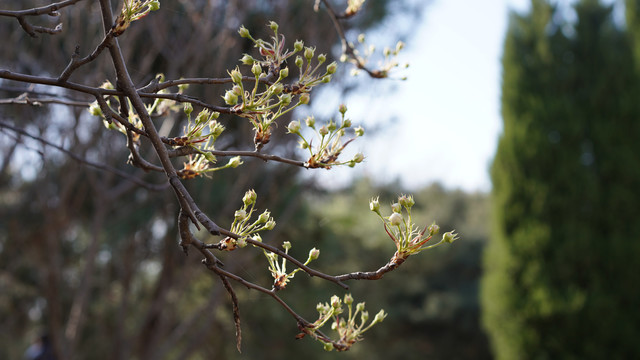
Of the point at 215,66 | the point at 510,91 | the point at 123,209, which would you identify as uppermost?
the point at 510,91

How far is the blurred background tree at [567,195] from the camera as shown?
22.5 feet

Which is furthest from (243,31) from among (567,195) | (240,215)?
(567,195)

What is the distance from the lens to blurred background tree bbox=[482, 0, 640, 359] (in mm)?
6852

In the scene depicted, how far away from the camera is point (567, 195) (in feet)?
23.9

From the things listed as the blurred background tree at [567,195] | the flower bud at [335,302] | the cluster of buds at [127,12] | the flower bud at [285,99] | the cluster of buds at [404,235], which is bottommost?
the flower bud at [335,302]

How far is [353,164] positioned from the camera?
0.90 m

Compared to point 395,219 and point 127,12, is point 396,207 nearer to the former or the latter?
point 395,219

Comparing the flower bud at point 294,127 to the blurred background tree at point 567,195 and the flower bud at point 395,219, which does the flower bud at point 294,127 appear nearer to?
the flower bud at point 395,219

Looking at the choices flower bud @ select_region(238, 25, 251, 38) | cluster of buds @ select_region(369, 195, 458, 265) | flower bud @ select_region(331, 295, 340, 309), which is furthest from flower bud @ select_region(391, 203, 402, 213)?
flower bud @ select_region(238, 25, 251, 38)

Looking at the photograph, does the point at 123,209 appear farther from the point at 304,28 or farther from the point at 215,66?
the point at 304,28

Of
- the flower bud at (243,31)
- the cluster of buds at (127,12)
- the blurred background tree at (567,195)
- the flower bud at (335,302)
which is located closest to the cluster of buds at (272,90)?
the flower bud at (243,31)

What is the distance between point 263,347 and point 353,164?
779 centimetres

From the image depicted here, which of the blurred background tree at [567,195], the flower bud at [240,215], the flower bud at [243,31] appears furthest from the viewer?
the blurred background tree at [567,195]

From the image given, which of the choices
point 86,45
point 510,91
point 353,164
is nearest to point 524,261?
point 510,91
